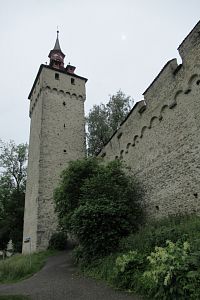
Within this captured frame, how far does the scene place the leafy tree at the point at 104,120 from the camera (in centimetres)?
2373

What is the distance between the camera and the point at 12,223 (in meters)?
23.8

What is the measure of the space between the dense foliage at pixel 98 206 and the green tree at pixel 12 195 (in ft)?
42.0

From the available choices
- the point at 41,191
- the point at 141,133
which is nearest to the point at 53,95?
the point at 41,191

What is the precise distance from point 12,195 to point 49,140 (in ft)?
28.3

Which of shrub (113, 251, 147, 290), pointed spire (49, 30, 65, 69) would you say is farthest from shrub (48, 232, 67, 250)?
pointed spire (49, 30, 65, 69)

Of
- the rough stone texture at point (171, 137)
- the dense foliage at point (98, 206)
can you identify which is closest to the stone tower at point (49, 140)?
the dense foliage at point (98, 206)

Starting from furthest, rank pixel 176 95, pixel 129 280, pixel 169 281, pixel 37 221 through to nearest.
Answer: pixel 37 221 < pixel 176 95 < pixel 129 280 < pixel 169 281

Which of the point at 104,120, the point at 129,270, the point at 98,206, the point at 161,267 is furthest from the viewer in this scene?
the point at 104,120

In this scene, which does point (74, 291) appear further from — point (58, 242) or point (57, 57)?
point (57, 57)

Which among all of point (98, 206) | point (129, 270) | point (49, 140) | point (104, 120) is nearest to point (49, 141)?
point (49, 140)

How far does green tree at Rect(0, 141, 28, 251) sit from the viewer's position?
2378 cm

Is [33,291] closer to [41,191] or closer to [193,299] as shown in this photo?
[193,299]

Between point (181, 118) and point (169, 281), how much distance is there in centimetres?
653

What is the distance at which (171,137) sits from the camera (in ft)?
33.1
